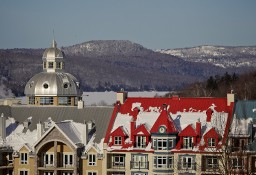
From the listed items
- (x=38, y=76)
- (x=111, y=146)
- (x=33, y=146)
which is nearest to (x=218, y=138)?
(x=111, y=146)

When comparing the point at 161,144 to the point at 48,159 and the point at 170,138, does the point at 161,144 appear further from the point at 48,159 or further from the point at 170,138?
the point at 48,159

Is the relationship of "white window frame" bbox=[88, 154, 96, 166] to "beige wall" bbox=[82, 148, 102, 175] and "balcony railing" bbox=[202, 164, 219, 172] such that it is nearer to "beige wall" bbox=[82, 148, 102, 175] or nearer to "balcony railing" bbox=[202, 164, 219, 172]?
"beige wall" bbox=[82, 148, 102, 175]

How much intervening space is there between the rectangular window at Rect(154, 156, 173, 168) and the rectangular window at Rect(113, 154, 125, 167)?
334 cm

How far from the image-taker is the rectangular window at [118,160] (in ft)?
309

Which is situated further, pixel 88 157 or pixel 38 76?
pixel 38 76

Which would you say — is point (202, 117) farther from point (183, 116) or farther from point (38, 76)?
point (38, 76)

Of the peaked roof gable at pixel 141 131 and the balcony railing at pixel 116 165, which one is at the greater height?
the peaked roof gable at pixel 141 131

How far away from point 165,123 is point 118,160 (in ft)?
19.5

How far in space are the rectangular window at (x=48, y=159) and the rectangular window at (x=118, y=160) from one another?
250 inches

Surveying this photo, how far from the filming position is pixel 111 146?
94.1 m

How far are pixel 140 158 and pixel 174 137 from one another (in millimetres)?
3921

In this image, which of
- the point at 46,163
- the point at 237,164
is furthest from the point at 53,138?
the point at 237,164

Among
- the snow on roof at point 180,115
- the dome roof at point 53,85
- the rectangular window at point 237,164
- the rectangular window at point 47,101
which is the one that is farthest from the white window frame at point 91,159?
the rectangular window at point 47,101

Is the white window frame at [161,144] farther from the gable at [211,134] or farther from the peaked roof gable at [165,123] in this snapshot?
the gable at [211,134]
